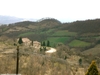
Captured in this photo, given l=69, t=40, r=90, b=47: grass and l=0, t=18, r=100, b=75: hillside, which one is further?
l=69, t=40, r=90, b=47: grass

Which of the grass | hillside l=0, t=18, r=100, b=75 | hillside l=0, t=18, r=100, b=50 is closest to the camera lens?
hillside l=0, t=18, r=100, b=75

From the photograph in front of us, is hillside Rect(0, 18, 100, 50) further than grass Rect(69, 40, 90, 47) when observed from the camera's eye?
Yes

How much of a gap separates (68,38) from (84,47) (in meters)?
12.0

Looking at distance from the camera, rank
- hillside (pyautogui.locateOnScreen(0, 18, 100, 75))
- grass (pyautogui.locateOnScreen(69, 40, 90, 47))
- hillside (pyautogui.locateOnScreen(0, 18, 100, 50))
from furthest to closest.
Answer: hillside (pyautogui.locateOnScreen(0, 18, 100, 50)), grass (pyautogui.locateOnScreen(69, 40, 90, 47)), hillside (pyautogui.locateOnScreen(0, 18, 100, 75))

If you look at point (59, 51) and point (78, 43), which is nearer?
point (59, 51)

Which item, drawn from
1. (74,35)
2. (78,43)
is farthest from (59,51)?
(74,35)

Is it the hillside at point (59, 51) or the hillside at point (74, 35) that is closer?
the hillside at point (59, 51)

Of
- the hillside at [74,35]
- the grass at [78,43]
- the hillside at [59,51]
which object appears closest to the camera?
the hillside at [59,51]

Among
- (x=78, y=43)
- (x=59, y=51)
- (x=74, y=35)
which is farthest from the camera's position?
(x=74, y=35)

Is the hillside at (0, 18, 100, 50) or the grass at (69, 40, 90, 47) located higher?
the hillside at (0, 18, 100, 50)

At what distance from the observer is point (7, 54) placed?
28609mm

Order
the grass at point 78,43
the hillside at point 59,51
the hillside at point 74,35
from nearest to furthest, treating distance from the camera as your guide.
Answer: the hillside at point 59,51 < the grass at point 78,43 < the hillside at point 74,35

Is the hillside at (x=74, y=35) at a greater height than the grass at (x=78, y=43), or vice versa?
the hillside at (x=74, y=35)

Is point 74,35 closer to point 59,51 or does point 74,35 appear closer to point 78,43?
point 78,43
